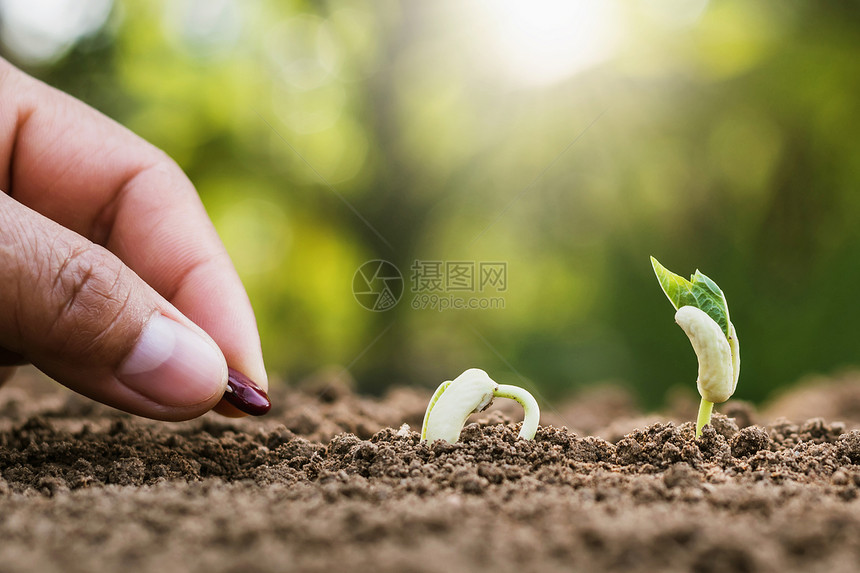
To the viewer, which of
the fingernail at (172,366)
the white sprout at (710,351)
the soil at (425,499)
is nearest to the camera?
the soil at (425,499)

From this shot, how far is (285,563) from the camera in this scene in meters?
0.53

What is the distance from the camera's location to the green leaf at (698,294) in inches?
38.2

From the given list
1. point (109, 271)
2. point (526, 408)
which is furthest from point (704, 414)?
point (109, 271)

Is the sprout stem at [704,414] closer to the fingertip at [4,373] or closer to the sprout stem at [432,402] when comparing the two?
the sprout stem at [432,402]

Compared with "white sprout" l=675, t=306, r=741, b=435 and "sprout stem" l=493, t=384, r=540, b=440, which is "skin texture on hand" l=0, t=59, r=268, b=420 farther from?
"white sprout" l=675, t=306, r=741, b=435

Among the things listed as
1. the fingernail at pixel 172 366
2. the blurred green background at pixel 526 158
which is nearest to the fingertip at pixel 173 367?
the fingernail at pixel 172 366

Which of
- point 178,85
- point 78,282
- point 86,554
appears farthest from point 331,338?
point 86,554

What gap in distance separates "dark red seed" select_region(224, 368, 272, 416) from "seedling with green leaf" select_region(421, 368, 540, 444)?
315mm

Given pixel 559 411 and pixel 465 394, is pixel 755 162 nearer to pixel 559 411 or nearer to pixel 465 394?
pixel 559 411

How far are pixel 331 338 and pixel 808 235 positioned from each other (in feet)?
8.78

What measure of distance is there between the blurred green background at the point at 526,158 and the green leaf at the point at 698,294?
2440mm

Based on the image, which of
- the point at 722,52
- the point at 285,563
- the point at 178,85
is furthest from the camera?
the point at 178,85

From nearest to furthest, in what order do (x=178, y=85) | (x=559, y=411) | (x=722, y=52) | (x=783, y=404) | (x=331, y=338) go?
(x=559, y=411), (x=783, y=404), (x=722, y=52), (x=178, y=85), (x=331, y=338)

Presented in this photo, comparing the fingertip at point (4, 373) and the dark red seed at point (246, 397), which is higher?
the dark red seed at point (246, 397)
